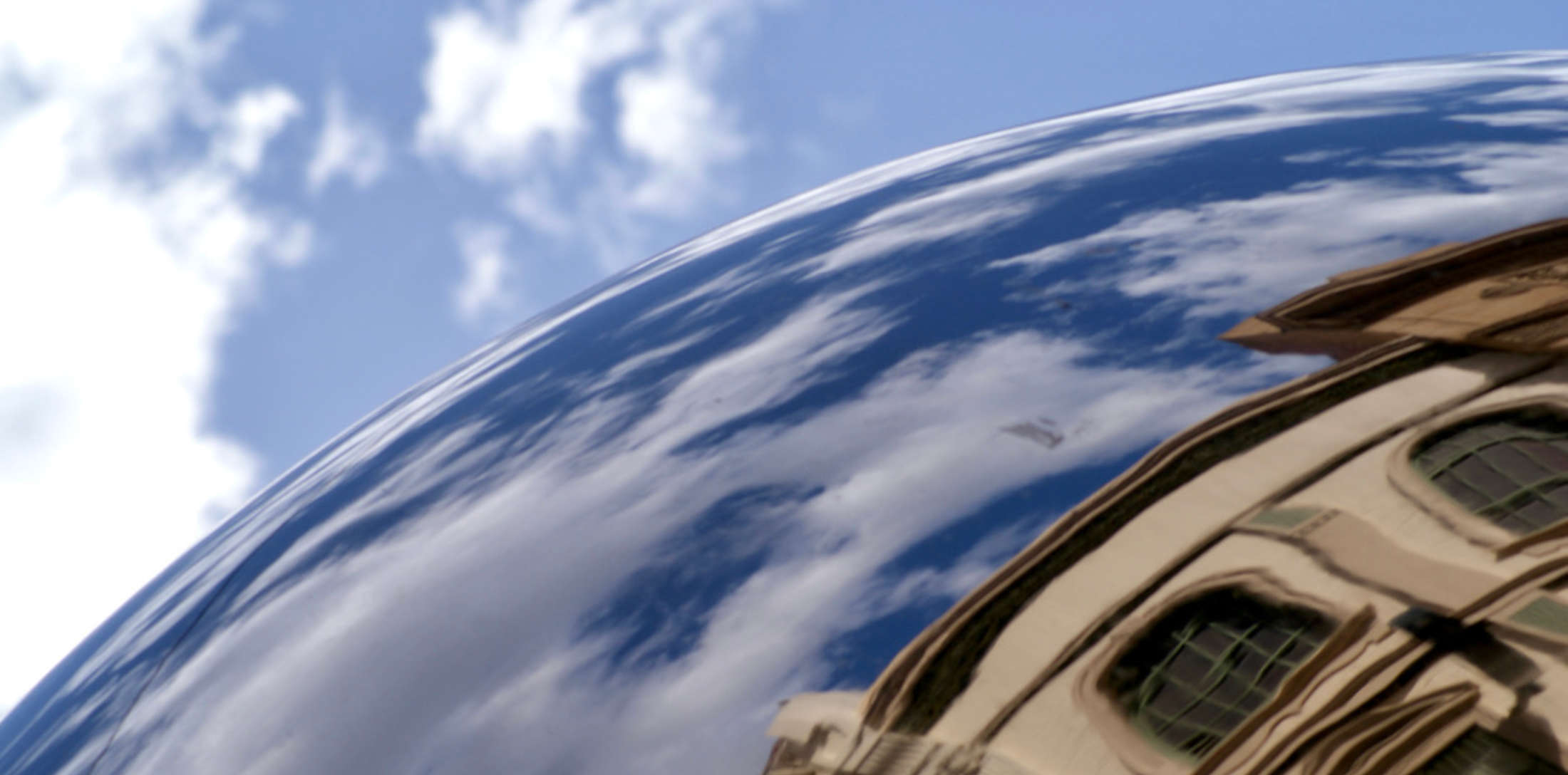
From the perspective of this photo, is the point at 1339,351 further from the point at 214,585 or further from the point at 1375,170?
the point at 214,585

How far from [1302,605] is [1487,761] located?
515 millimetres

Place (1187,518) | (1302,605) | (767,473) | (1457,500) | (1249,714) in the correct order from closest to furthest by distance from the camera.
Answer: (1249,714) → (1302,605) → (1457,500) → (1187,518) → (767,473)

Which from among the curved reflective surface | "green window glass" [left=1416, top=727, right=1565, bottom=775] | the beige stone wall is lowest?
"green window glass" [left=1416, top=727, right=1565, bottom=775]

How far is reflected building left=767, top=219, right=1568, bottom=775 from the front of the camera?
2139 mm

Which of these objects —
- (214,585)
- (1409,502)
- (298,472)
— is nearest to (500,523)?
(214,585)

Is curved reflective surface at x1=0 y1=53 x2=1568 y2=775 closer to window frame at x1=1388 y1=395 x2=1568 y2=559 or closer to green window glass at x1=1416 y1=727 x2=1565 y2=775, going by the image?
window frame at x1=1388 y1=395 x2=1568 y2=559

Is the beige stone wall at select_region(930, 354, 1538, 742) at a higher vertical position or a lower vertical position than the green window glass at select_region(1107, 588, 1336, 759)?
higher

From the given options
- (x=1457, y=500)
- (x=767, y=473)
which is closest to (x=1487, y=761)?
(x=1457, y=500)

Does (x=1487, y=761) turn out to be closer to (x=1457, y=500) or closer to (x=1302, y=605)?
(x=1302, y=605)

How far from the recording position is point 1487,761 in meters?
2.03

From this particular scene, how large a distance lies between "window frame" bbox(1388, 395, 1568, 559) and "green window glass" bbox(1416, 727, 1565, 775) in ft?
1.75

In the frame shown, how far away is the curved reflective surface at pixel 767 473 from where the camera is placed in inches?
124

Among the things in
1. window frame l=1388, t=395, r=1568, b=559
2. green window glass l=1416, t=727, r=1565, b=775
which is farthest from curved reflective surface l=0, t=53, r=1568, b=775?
green window glass l=1416, t=727, r=1565, b=775

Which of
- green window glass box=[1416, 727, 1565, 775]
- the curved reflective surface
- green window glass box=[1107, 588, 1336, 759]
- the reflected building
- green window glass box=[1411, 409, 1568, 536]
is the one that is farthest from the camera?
the curved reflective surface
